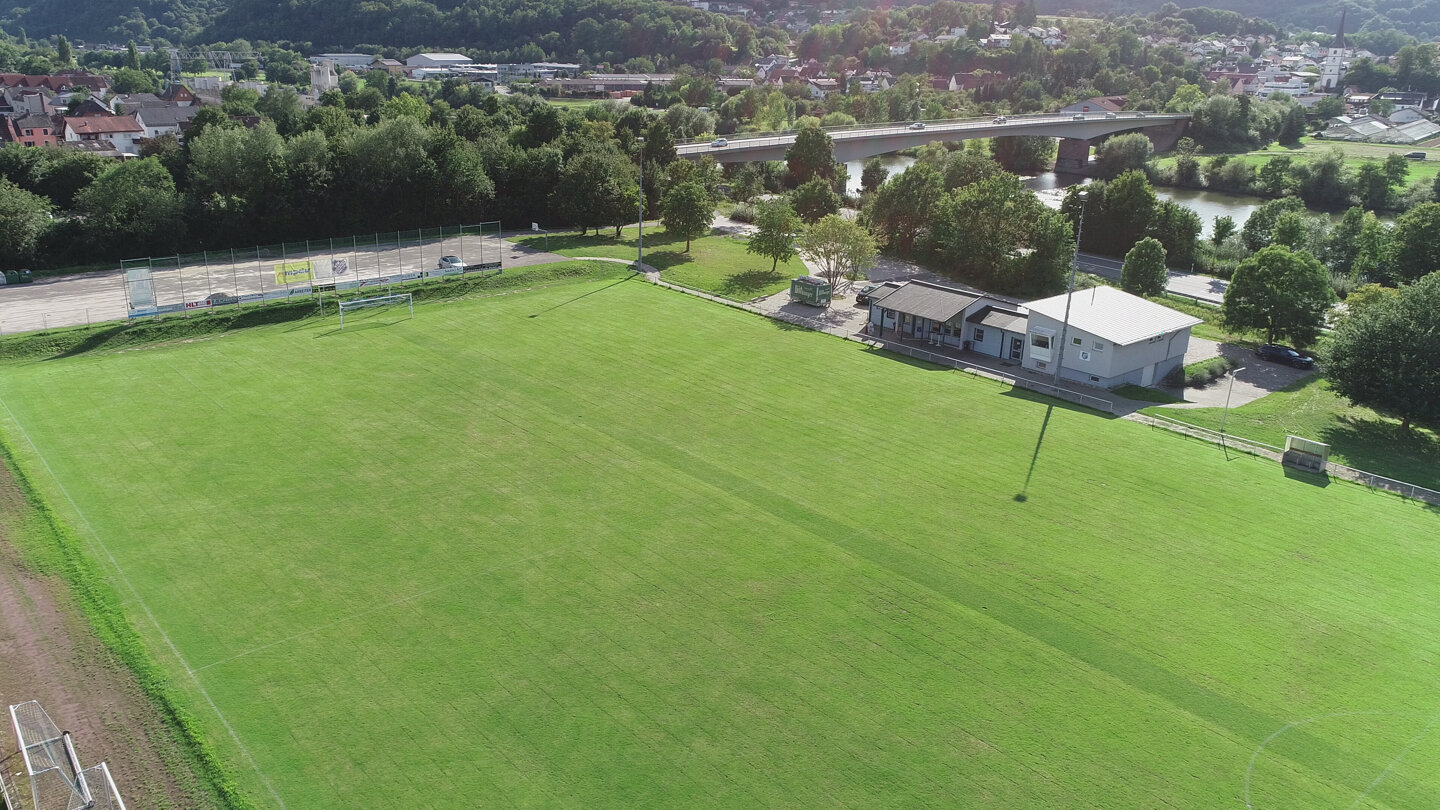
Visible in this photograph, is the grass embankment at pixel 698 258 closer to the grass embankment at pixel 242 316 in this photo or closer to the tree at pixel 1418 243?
the grass embankment at pixel 242 316

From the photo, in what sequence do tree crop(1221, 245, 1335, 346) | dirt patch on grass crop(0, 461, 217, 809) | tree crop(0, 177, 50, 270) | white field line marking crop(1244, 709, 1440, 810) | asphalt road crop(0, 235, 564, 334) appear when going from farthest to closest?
tree crop(0, 177, 50, 270)
asphalt road crop(0, 235, 564, 334)
tree crop(1221, 245, 1335, 346)
white field line marking crop(1244, 709, 1440, 810)
dirt patch on grass crop(0, 461, 217, 809)

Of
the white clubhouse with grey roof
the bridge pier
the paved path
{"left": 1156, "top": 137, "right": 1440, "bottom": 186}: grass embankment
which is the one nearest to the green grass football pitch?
the white clubhouse with grey roof

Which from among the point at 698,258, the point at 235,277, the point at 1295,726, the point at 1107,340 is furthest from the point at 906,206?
the point at 1295,726

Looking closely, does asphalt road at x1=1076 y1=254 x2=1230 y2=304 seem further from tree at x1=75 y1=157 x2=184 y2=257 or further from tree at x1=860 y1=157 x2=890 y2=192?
tree at x1=75 y1=157 x2=184 y2=257

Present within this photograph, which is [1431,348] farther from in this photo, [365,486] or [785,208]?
[365,486]

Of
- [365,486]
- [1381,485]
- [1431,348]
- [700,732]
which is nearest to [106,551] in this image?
[365,486]

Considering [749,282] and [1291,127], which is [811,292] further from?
[1291,127]
